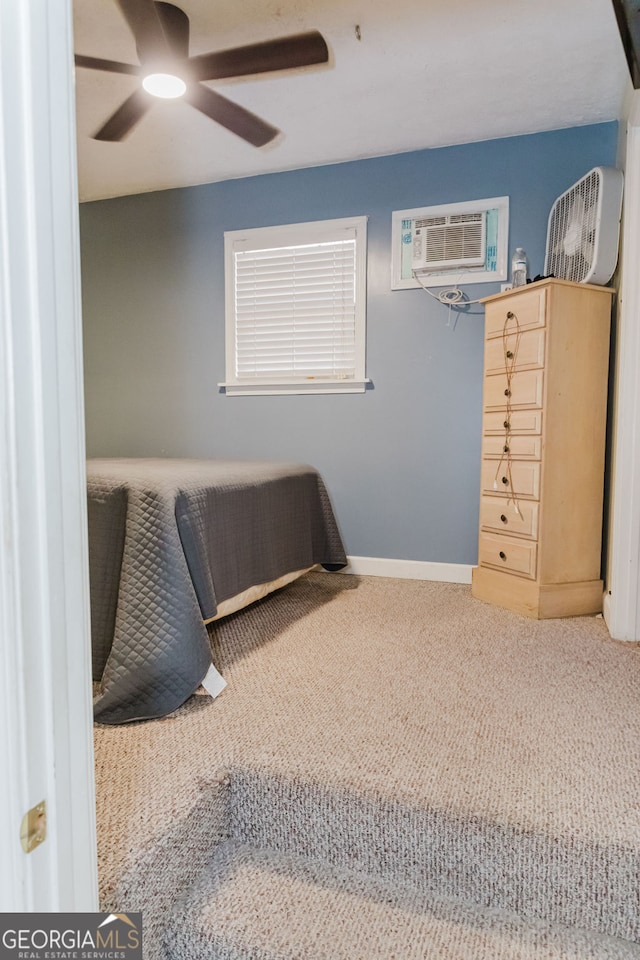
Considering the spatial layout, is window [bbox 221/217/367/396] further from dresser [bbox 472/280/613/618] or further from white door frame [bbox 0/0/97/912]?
white door frame [bbox 0/0/97/912]

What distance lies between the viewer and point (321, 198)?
3297mm

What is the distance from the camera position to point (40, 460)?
0.62 m

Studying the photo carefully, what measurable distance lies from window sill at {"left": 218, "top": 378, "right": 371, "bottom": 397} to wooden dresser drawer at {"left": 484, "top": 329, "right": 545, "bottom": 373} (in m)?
0.74

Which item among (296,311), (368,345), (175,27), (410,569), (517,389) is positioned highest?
(175,27)

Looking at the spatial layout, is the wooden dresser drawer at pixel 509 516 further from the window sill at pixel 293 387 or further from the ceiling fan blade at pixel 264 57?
the ceiling fan blade at pixel 264 57

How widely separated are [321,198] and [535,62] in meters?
1.27

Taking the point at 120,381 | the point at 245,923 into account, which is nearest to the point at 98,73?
the point at 120,381

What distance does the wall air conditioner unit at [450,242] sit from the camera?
9.82ft

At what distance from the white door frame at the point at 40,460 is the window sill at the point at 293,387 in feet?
8.76

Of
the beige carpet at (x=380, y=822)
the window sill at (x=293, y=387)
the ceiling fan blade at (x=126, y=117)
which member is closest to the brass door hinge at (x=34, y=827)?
the beige carpet at (x=380, y=822)

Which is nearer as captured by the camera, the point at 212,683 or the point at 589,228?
the point at 212,683

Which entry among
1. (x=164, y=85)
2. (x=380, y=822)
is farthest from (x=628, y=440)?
(x=164, y=85)

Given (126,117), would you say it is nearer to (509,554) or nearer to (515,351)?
(515,351)

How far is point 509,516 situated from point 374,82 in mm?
1948
